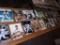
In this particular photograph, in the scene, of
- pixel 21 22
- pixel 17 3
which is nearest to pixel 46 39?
pixel 21 22

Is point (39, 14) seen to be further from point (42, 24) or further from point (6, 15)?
point (6, 15)

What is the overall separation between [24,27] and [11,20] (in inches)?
9.1

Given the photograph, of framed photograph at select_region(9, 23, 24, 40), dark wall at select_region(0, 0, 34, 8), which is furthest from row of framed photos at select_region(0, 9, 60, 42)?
dark wall at select_region(0, 0, 34, 8)

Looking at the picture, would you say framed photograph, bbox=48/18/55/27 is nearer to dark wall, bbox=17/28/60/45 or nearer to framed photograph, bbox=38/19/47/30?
dark wall, bbox=17/28/60/45

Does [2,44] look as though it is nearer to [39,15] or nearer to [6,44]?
[6,44]

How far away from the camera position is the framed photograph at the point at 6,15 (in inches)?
55.5

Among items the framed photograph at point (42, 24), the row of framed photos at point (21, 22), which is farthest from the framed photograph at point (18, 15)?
the framed photograph at point (42, 24)

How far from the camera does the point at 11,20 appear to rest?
1506mm

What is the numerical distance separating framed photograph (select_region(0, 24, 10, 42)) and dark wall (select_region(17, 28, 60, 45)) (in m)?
0.27

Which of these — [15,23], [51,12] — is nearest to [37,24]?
[15,23]

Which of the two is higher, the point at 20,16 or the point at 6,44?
the point at 20,16

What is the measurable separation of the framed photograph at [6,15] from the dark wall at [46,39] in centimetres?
38

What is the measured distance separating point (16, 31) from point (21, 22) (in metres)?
0.20

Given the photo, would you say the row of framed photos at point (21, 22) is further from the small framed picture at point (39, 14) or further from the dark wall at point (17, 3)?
the dark wall at point (17, 3)
